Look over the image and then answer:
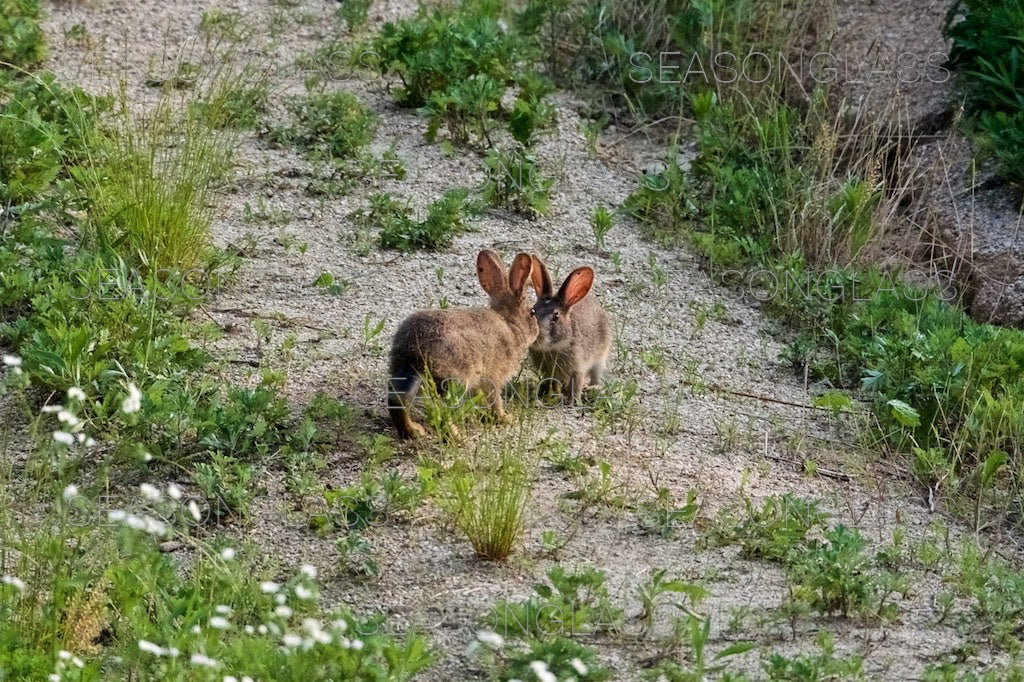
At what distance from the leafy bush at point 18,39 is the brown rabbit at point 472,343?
3.50m

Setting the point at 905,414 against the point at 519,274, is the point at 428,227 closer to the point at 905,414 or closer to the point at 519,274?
the point at 519,274

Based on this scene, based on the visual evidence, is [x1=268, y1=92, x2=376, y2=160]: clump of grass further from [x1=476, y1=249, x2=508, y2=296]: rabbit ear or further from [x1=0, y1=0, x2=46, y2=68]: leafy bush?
[x1=476, y1=249, x2=508, y2=296]: rabbit ear

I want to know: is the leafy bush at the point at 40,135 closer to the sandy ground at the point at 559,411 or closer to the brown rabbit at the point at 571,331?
the sandy ground at the point at 559,411

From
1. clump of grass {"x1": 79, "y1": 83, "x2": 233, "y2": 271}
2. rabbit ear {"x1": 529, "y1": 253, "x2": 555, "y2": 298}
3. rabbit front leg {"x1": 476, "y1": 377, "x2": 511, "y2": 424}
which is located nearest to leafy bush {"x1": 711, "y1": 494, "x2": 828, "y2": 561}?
rabbit front leg {"x1": 476, "y1": 377, "x2": 511, "y2": 424}

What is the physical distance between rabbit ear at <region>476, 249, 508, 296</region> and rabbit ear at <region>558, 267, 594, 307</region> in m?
0.34

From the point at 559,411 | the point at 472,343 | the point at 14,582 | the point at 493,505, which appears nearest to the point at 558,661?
the point at 493,505

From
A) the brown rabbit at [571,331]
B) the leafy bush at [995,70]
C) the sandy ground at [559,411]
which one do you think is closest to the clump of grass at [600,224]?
the sandy ground at [559,411]

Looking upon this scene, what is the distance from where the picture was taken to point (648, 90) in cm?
929

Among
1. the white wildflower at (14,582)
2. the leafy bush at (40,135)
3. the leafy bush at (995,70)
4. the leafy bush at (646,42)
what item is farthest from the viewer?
the leafy bush at (646,42)

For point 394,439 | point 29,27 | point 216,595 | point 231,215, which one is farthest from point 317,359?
point 29,27

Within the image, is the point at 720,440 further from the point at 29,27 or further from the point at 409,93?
the point at 29,27

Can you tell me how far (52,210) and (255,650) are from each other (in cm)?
365

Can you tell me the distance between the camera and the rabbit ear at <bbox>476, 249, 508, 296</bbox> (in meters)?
6.46

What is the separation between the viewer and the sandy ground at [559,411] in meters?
4.98
